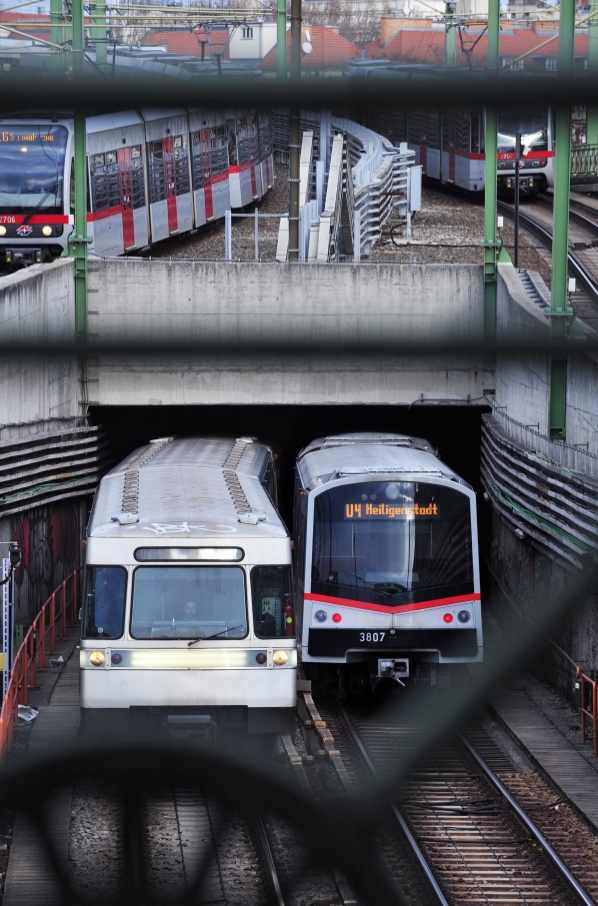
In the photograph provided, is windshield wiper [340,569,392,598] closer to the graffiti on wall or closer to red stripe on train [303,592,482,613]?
red stripe on train [303,592,482,613]

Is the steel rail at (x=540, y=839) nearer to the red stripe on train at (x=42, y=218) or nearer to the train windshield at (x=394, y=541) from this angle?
the train windshield at (x=394, y=541)

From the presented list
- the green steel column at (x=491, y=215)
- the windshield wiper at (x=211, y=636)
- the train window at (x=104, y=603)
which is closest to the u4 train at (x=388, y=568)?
the windshield wiper at (x=211, y=636)

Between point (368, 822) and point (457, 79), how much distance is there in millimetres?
1278

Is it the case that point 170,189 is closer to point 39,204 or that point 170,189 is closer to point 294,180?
point 39,204

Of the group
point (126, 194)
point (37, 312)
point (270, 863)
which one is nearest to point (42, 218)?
point (126, 194)

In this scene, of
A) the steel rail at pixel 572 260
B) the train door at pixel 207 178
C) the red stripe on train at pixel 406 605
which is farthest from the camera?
the train door at pixel 207 178

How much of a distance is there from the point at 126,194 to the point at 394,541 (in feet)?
46.1

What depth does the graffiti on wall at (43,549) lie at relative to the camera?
18.1 meters

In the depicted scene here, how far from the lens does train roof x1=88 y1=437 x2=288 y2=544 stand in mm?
A: 12219

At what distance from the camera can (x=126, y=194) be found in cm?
2622

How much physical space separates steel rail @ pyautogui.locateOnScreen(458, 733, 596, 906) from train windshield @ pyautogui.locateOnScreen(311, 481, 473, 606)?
237 centimetres

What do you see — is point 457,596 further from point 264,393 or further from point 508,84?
point 508,84

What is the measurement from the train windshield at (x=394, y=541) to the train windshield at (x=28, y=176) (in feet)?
38.4

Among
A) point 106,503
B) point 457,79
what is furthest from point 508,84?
point 106,503
